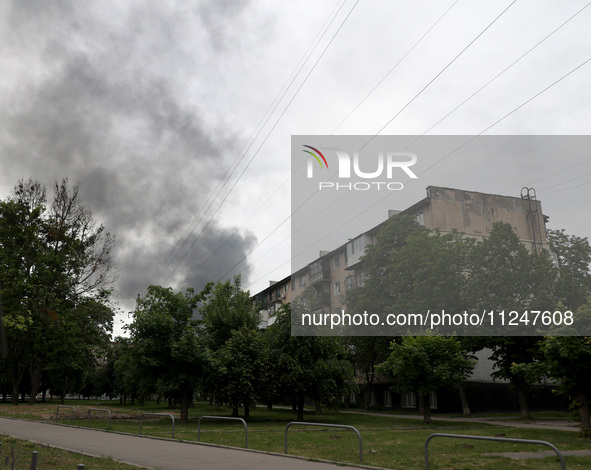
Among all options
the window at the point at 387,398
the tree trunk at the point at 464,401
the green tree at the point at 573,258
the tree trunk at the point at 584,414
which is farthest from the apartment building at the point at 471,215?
the tree trunk at the point at 584,414

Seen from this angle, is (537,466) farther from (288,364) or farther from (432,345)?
(288,364)

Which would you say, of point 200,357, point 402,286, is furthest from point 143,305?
point 402,286

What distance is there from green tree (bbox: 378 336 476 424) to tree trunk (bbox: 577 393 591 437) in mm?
9726

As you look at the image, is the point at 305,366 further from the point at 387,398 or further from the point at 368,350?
the point at 387,398

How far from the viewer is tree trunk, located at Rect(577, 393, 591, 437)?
752 inches

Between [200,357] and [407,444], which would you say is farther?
[200,357]

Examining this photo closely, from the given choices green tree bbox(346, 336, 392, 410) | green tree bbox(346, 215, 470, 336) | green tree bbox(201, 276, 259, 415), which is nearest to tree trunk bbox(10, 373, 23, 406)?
green tree bbox(201, 276, 259, 415)

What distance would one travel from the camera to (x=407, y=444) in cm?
1716

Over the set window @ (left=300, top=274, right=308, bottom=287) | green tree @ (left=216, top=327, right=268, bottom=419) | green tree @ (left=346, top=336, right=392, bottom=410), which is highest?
window @ (left=300, top=274, right=308, bottom=287)

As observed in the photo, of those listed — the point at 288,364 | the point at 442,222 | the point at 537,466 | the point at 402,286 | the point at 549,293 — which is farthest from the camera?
the point at 442,222

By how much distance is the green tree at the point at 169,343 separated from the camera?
28047 mm

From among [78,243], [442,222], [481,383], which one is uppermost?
[442,222]

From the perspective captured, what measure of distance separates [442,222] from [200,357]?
28.2 m

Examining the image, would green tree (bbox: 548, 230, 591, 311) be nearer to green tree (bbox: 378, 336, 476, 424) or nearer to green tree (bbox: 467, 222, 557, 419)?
green tree (bbox: 467, 222, 557, 419)
